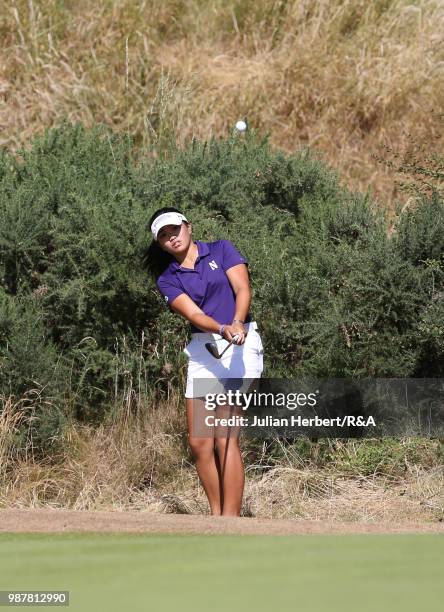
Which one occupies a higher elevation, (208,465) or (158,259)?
(158,259)

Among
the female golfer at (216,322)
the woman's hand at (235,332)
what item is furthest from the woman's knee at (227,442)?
the woman's hand at (235,332)

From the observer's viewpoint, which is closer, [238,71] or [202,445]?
[202,445]

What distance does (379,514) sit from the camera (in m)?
8.20

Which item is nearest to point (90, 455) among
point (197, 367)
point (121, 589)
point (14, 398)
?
point (14, 398)

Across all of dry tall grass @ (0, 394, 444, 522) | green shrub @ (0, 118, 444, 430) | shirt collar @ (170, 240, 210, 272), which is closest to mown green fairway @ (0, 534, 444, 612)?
shirt collar @ (170, 240, 210, 272)

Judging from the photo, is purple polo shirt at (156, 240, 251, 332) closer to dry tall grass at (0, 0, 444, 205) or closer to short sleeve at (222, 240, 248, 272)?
short sleeve at (222, 240, 248, 272)

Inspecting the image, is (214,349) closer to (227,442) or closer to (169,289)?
(169,289)

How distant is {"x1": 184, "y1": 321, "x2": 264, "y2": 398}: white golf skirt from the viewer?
723cm

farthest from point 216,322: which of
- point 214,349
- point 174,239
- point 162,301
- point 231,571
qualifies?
point 231,571

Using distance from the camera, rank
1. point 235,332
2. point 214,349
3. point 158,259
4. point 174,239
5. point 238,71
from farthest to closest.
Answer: point 238,71
point 158,259
point 174,239
point 214,349
point 235,332

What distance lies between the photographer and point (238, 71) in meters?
13.9

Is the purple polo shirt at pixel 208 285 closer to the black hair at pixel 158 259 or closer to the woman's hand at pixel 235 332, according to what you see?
the black hair at pixel 158 259

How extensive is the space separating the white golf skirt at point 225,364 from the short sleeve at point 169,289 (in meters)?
0.30

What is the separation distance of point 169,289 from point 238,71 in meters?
7.21
